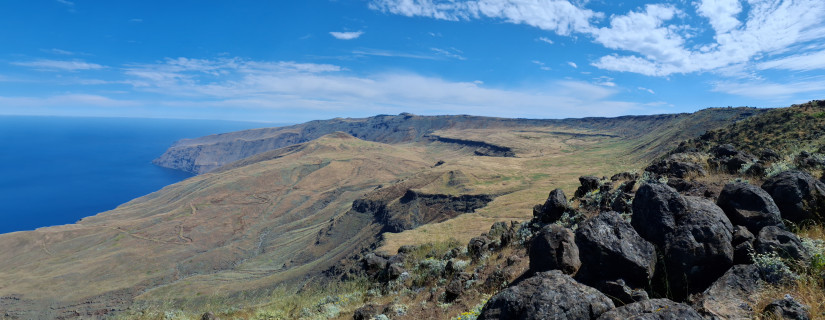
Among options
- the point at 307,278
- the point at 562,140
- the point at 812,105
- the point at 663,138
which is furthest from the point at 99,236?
the point at 562,140

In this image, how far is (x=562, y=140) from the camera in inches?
7731

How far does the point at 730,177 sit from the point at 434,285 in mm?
11991

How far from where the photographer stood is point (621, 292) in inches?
263

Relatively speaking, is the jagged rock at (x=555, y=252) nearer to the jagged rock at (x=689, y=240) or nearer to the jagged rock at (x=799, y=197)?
the jagged rock at (x=689, y=240)

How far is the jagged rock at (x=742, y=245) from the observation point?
6.82m

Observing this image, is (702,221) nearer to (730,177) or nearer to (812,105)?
(730,177)

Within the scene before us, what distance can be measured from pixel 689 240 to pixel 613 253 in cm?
157

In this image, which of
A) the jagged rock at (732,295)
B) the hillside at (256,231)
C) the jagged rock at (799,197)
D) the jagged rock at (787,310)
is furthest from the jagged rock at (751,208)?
the hillside at (256,231)

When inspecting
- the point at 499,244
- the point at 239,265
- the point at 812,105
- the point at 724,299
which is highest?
the point at 812,105

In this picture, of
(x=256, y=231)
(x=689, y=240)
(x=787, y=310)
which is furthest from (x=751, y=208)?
(x=256, y=231)

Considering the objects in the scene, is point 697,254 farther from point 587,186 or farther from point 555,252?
point 587,186

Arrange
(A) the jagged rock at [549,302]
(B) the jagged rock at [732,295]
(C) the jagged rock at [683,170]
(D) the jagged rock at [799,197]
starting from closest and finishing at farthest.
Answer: (B) the jagged rock at [732,295] < (A) the jagged rock at [549,302] < (D) the jagged rock at [799,197] < (C) the jagged rock at [683,170]

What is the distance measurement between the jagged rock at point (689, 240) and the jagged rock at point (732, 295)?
0.51 metres

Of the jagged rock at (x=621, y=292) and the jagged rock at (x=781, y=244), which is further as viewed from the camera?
the jagged rock at (x=621, y=292)
